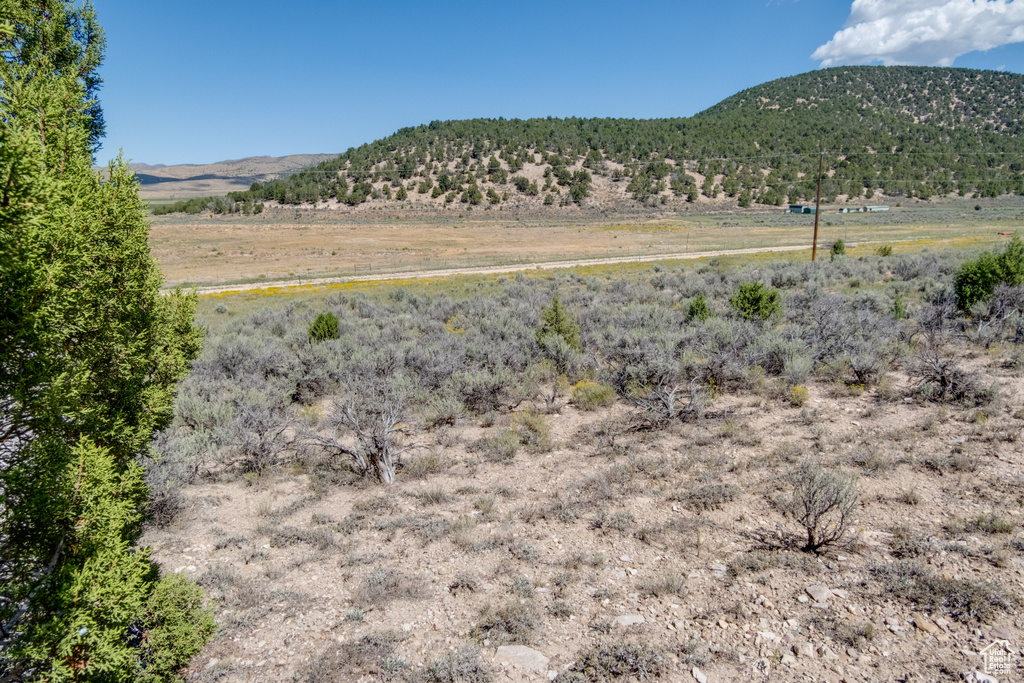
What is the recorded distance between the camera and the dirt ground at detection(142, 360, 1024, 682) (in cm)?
431

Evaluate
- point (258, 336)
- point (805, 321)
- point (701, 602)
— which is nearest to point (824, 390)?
point (805, 321)

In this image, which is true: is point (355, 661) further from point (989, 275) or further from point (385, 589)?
point (989, 275)

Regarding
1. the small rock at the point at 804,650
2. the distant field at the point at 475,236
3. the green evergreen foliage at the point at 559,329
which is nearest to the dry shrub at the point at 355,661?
the small rock at the point at 804,650

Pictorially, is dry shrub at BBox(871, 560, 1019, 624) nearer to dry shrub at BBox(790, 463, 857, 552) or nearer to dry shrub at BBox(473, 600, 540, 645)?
dry shrub at BBox(790, 463, 857, 552)

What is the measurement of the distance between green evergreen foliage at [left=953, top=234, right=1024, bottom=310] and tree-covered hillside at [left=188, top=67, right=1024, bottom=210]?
86.4 m

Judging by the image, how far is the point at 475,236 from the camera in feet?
217

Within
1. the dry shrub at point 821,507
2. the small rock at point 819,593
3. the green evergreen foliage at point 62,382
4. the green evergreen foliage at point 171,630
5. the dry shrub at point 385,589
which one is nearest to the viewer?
the green evergreen foliage at point 62,382

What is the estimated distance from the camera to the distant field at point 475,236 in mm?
43031

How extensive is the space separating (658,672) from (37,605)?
4150 mm

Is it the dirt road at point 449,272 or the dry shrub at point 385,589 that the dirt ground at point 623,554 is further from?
the dirt road at point 449,272

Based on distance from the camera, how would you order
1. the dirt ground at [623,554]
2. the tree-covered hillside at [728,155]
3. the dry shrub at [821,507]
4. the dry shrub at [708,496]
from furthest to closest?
the tree-covered hillside at [728,155], the dry shrub at [708,496], the dry shrub at [821,507], the dirt ground at [623,554]

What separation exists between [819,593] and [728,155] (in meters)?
131

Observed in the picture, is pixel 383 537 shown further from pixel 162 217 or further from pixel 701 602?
pixel 162 217

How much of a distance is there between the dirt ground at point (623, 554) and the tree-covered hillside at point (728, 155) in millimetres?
95101
